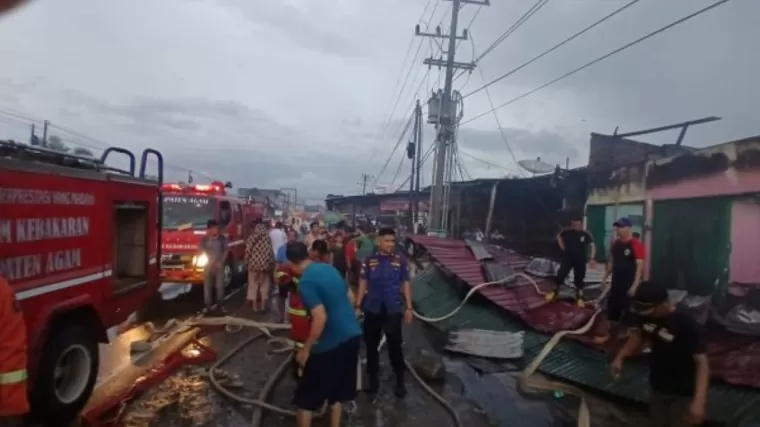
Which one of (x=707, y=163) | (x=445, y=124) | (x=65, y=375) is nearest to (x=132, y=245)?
(x=65, y=375)

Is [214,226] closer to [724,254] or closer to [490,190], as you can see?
[724,254]

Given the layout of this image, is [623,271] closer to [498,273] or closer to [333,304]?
[498,273]

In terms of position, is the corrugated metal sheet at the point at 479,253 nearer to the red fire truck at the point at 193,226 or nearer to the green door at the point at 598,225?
the green door at the point at 598,225

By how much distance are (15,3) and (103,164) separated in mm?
4130

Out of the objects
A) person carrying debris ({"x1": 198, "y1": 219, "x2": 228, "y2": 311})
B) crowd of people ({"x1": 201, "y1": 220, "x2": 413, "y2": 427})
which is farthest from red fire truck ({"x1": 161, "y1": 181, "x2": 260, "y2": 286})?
crowd of people ({"x1": 201, "y1": 220, "x2": 413, "y2": 427})

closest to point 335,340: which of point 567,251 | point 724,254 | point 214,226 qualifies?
point 567,251

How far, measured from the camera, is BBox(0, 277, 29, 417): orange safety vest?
2748mm

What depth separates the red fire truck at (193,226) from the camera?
12266 mm

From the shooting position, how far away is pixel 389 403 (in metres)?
6.14

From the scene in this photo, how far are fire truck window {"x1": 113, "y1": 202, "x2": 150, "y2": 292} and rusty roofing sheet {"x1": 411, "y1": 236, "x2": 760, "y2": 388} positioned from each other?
561 cm

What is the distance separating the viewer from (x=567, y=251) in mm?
9570

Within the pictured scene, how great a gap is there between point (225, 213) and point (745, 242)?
34.4 ft

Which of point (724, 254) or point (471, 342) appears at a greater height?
point (724, 254)

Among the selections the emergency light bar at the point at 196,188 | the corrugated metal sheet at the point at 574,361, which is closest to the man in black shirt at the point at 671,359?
the corrugated metal sheet at the point at 574,361
